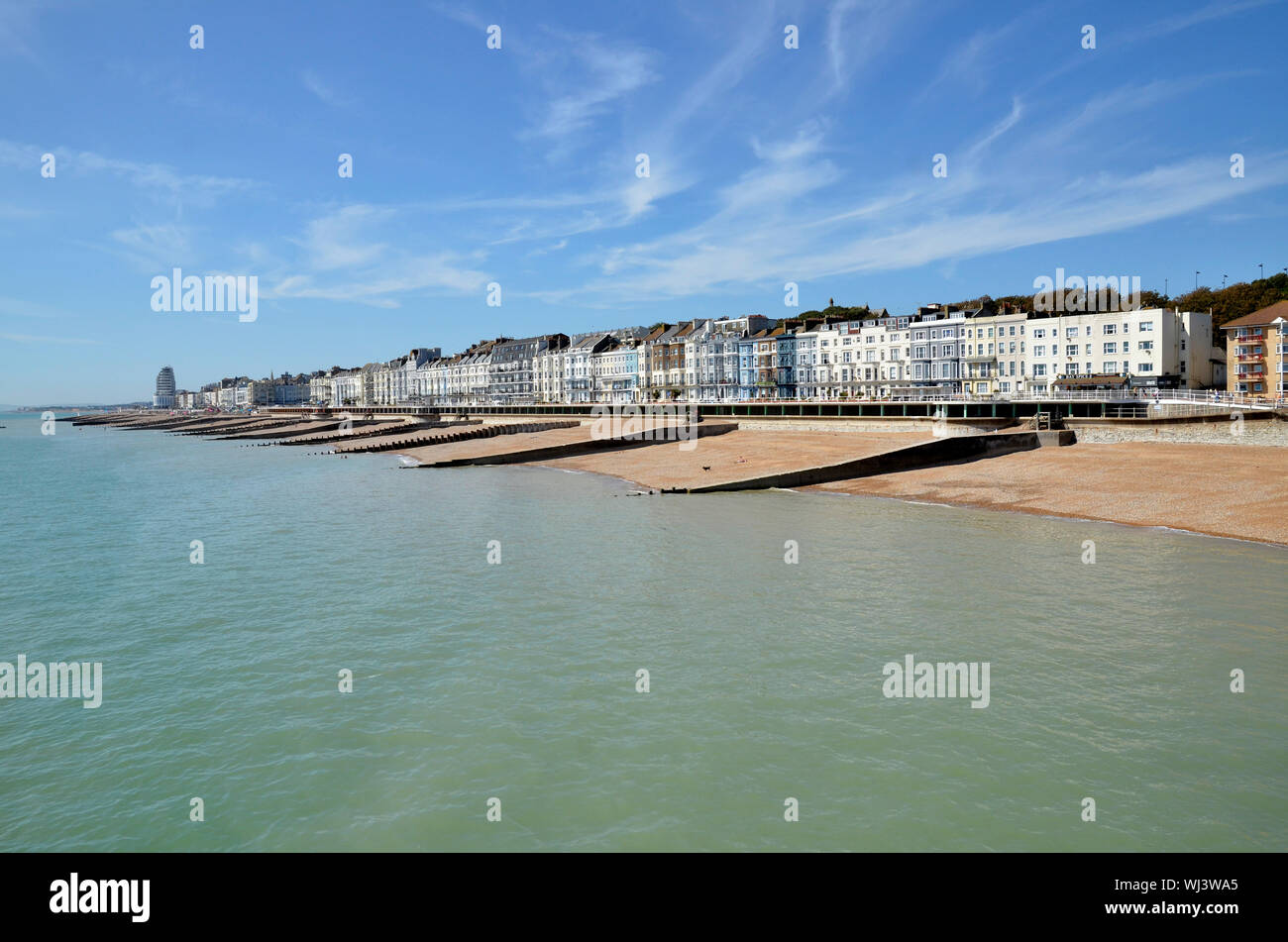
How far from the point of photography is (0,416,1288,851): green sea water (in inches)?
371

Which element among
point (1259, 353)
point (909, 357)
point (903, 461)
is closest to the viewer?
point (903, 461)

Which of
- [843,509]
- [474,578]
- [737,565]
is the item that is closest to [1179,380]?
[843,509]

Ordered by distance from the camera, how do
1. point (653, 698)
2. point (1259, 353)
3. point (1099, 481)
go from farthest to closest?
point (1259, 353)
point (1099, 481)
point (653, 698)

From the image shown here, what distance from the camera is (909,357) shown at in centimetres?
10281

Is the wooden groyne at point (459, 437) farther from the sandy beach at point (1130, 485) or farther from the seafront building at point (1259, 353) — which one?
the seafront building at point (1259, 353)

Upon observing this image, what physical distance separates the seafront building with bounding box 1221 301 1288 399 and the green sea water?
6371cm

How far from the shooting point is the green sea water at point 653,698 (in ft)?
30.9

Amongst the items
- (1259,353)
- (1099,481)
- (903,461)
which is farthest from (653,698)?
(1259,353)

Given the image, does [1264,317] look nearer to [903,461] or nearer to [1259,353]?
[1259,353]

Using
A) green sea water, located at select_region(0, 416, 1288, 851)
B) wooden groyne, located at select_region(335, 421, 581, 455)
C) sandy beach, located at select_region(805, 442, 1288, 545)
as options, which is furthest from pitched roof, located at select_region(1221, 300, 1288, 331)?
wooden groyne, located at select_region(335, 421, 581, 455)

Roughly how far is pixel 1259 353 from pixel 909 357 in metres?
36.9

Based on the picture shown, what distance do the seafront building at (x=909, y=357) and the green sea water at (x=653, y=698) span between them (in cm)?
6004
